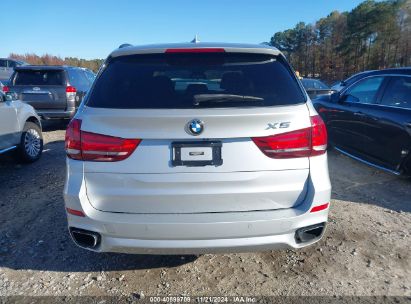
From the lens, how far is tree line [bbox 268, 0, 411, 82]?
48.7m

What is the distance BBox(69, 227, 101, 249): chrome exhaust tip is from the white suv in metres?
4.16

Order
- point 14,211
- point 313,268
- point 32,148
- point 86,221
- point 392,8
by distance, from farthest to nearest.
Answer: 1. point 392,8
2. point 32,148
3. point 14,211
4. point 313,268
5. point 86,221

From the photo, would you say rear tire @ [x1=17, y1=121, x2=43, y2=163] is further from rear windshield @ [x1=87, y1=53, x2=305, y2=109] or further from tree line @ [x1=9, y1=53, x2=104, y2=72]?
tree line @ [x1=9, y1=53, x2=104, y2=72]

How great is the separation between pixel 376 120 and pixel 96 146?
451 cm

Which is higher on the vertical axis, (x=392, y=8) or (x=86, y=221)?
(x=392, y=8)

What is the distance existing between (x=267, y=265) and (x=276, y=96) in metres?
1.54

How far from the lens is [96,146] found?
7.56ft

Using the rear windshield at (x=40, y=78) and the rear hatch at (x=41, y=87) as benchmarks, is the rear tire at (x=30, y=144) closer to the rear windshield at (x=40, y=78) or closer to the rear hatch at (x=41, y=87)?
the rear hatch at (x=41, y=87)

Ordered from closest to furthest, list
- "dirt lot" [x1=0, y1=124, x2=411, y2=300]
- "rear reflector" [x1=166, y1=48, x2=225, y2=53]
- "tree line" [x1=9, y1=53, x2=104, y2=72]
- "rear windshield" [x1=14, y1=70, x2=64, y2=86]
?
"rear reflector" [x1=166, y1=48, x2=225, y2=53]
"dirt lot" [x1=0, y1=124, x2=411, y2=300]
"rear windshield" [x1=14, y1=70, x2=64, y2=86]
"tree line" [x1=9, y1=53, x2=104, y2=72]

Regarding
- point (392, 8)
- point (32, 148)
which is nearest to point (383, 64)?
point (392, 8)

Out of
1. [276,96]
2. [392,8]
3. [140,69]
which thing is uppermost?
[392,8]

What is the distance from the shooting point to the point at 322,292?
2699mm

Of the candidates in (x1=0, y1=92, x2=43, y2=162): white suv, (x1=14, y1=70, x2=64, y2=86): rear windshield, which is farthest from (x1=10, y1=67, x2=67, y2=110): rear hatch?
(x1=0, y1=92, x2=43, y2=162): white suv

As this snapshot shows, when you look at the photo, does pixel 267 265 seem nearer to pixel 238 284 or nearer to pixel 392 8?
pixel 238 284
